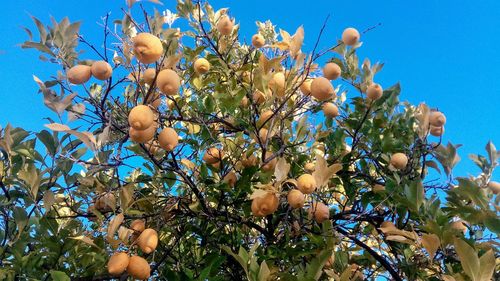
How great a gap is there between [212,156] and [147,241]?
0.65m

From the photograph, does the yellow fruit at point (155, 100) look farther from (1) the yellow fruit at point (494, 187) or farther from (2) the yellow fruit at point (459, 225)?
(1) the yellow fruit at point (494, 187)

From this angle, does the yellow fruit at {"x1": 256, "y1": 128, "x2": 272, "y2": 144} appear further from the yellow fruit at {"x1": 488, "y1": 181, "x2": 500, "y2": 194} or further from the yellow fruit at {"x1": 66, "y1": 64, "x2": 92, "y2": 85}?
the yellow fruit at {"x1": 488, "y1": 181, "x2": 500, "y2": 194}

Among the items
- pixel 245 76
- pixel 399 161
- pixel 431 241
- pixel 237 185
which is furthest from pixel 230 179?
pixel 431 241

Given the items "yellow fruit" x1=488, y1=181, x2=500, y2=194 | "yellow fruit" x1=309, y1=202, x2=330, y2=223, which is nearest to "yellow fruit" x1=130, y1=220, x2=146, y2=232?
"yellow fruit" x1=309, y1=202, x2=330, y2=223

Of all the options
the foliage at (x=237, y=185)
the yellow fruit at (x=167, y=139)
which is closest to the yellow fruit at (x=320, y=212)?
the foliage at (x=237, y=185)

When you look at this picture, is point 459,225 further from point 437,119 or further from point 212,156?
point 212,156

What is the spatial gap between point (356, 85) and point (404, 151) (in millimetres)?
413

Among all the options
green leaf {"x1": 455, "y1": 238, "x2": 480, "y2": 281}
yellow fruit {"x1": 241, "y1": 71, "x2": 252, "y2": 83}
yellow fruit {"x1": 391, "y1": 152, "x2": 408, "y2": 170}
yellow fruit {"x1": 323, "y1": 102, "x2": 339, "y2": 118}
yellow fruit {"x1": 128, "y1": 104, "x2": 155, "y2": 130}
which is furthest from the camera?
yellow fruit {"x1": 241, "y1": 71, "x2": 252, "y2": 83}

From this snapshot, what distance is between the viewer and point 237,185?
6.58 ft

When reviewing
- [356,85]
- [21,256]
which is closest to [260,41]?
[356,85]

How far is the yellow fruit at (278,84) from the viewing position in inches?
72.7

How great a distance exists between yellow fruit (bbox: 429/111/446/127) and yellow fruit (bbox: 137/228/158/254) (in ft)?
4.23

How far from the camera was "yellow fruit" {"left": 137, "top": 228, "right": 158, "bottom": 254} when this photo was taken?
162cm

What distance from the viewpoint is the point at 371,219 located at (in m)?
2.24
